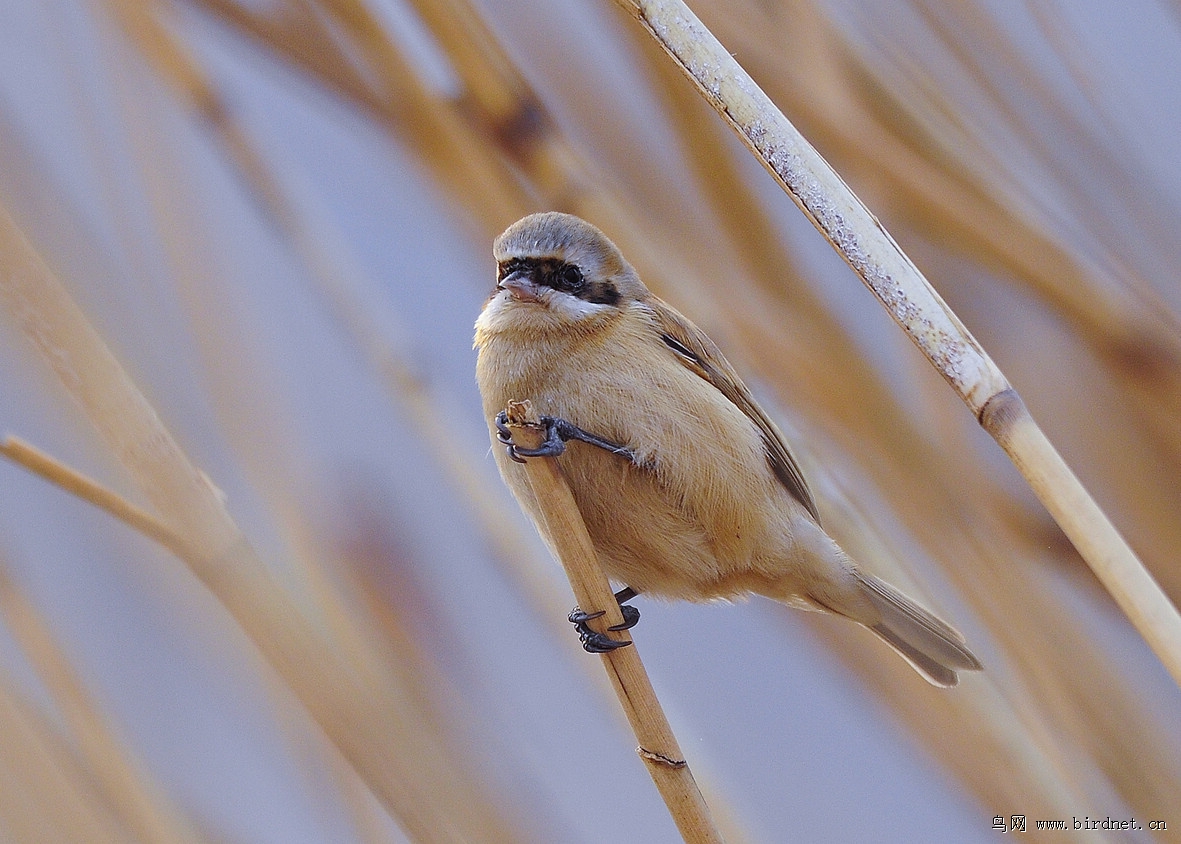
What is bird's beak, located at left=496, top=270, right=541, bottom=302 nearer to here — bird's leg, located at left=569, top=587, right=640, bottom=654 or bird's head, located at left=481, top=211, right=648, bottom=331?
bird's head, located at left=481, top=211, right=648, bottom=331

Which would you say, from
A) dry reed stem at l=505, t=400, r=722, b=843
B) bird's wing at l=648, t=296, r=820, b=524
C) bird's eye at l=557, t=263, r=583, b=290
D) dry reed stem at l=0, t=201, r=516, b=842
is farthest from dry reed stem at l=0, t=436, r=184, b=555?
bird's wing at l=648, t=296, r=820, b=524

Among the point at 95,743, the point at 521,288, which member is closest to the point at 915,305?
the point at 521,288

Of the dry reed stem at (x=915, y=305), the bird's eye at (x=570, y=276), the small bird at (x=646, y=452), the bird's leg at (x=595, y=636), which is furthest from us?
the bird's eye at (x=570, y=276)

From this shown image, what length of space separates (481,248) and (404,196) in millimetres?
168

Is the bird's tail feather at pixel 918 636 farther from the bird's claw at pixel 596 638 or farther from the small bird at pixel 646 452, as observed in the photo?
the bird's claw at pixel 596 638

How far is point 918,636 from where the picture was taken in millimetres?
1879

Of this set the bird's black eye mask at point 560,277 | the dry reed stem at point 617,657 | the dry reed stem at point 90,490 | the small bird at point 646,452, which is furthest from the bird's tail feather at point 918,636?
the dry reed stem at point 90,490

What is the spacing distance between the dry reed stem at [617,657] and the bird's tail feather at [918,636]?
62 cm

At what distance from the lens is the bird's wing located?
2.03 m

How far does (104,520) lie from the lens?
2010 mm

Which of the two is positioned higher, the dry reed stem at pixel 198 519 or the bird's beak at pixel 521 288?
the bird's beak at pixel 521 288

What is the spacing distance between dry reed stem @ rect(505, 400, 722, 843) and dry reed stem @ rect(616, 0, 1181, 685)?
52cm

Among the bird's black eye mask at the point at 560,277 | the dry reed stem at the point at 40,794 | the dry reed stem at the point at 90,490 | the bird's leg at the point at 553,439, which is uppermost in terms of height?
the bird's black eye mask at the point at 560,277

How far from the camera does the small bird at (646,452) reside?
1773mm
